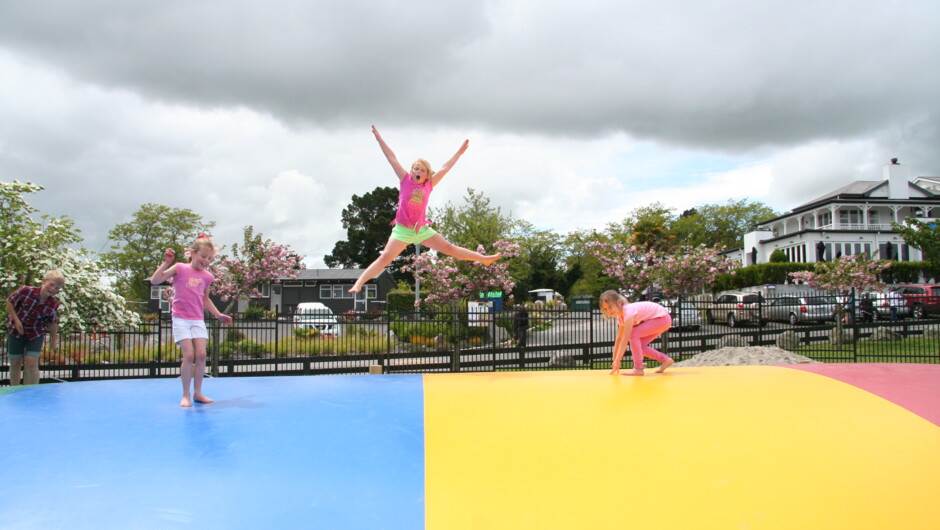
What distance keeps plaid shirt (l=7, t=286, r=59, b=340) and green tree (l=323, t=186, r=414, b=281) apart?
1673 inches

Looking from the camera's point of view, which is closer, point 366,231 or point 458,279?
point 458,279

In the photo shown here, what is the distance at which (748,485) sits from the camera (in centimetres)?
290

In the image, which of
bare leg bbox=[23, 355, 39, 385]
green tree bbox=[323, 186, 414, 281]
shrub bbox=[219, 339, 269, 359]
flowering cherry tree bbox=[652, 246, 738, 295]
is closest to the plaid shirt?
bare leg bbox=[23, 355, 39, 385]

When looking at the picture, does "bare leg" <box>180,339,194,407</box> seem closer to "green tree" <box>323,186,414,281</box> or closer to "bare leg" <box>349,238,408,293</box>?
"bare leg" <box>349,238,408,293</box>

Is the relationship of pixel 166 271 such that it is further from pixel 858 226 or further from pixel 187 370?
pixel 858 226

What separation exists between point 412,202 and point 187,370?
2309mm

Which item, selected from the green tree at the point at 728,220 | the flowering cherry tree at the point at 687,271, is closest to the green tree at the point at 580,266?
the green tree at the point at 728,220

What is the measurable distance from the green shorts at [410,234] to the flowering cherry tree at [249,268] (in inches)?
703

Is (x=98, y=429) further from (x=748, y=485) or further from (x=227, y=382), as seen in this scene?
(x=748, y=485)

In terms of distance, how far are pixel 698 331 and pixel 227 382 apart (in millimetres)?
14675

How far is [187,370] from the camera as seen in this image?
4539 millimetres

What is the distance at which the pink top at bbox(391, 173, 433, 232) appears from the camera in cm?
539

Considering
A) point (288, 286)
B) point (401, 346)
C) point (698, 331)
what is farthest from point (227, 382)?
point (288, 286)

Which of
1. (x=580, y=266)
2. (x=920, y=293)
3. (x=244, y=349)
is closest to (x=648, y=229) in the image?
(x=580, y=266)
